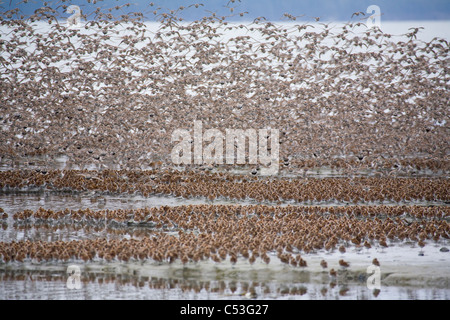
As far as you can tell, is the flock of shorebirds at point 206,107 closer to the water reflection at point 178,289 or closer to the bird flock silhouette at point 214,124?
the bird flock silhouette at point 214,124

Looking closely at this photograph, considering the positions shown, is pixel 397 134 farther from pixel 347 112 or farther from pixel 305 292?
pixel 305 292

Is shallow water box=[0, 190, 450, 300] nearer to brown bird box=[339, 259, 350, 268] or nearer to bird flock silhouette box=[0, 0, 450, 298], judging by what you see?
brown bird box=[339, 259, 350, 268]

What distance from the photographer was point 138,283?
7691mm

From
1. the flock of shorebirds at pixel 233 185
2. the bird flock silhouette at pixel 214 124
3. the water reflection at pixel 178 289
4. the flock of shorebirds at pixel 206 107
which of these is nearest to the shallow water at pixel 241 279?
the water reflection at pixel 178 289

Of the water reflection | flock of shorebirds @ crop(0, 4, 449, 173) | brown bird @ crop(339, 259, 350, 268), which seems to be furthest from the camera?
flock of shorebirds @ crop(0, 4, 449, 173)

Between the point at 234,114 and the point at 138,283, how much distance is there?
1261 centimetres

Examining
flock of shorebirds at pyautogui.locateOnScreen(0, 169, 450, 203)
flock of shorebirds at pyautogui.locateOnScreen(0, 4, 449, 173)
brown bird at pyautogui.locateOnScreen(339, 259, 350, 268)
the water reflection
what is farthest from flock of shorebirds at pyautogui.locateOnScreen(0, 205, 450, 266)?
flock of shorebirds at pyautogui.locateOnScreen(0, 4, 449, 173)

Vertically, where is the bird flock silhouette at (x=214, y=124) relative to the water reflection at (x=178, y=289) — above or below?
above

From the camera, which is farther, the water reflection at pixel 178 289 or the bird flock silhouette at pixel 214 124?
the bird flock silhouette at pixel 214 124

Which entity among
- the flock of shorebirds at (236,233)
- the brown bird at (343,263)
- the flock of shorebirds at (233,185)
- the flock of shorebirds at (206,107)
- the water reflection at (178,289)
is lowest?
the water reflection at (178,289)

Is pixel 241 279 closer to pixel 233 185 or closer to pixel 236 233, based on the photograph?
pixel 236 233

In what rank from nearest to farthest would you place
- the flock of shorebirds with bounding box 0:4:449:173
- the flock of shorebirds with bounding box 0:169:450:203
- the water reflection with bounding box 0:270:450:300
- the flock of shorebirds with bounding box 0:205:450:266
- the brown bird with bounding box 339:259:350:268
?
the water reflection with bounding box 0:270:450:300
the brown bird with bounding box 339:259:350:268
the flock of shorebirds with bounding box 0:205:450:266
the flock of shorebirds with bounding box 0:169:450:203
the flock of shorebirds with bounding box 0:4:449:173

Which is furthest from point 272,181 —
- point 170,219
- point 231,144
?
point 170,219

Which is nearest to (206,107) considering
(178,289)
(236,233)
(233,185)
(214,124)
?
(214,124)
